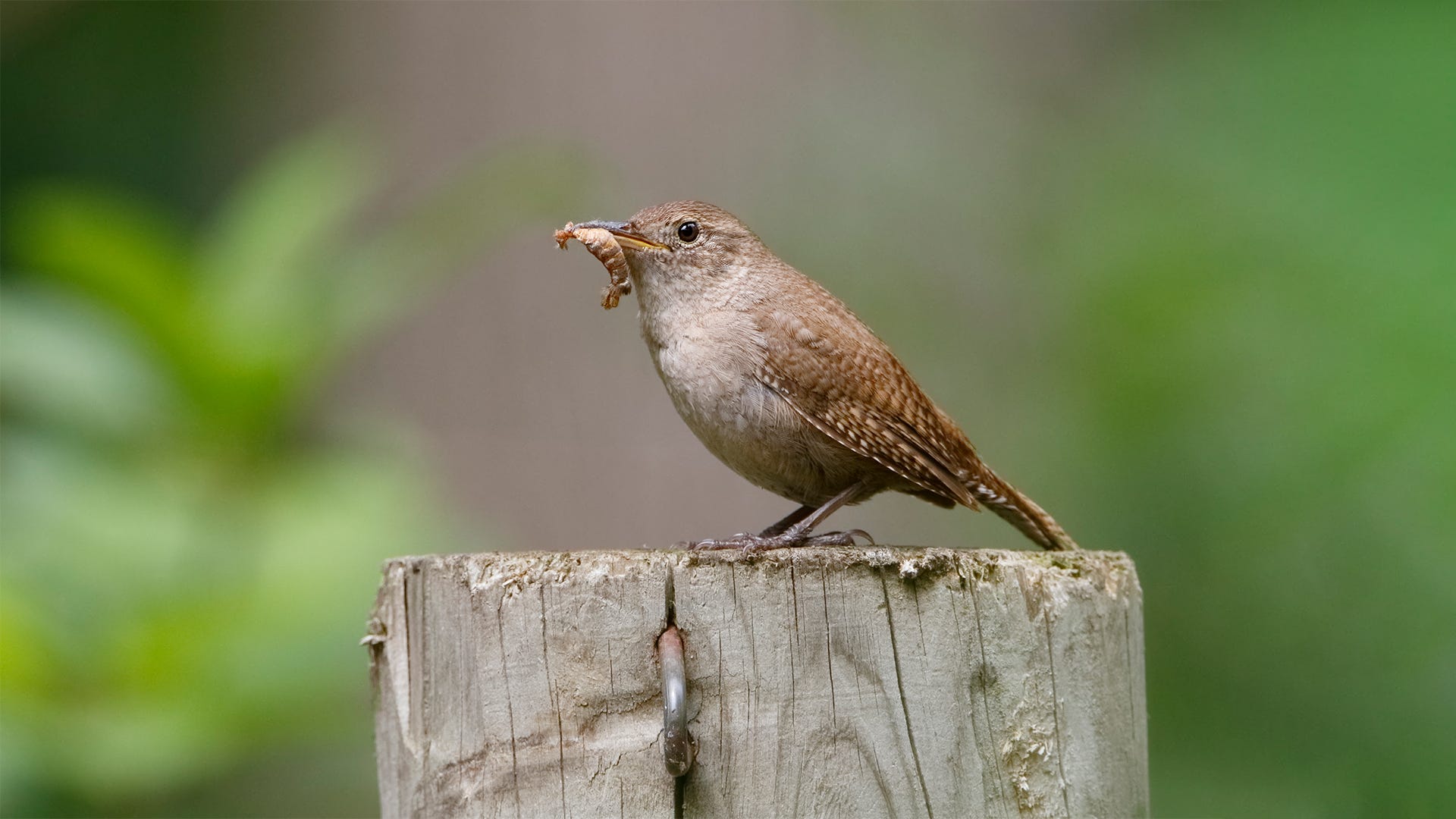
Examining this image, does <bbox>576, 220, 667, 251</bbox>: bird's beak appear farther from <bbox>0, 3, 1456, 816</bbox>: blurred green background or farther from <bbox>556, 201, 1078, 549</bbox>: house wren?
<bbox>0, 3, 1456, 816</bbox>: blurred green background

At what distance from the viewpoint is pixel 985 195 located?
21.1ft

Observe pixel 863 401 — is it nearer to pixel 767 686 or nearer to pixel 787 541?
pixel 787 541

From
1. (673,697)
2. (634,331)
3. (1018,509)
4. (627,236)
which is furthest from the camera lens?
(634,331)

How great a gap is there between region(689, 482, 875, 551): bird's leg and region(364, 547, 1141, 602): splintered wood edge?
5.2 inches

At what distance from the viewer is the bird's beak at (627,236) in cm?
345

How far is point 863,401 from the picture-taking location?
10.0ft

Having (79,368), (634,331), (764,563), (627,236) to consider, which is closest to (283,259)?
(79,368)

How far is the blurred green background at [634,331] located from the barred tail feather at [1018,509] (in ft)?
5.28

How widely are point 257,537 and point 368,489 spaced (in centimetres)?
38

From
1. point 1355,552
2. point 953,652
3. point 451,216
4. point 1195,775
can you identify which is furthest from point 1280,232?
point 953,652

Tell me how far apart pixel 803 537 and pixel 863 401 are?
1.25ft

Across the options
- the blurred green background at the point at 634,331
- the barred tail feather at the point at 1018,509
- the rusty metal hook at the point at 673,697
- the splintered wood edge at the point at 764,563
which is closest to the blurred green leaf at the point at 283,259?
the blurred green background at the point at 634,331

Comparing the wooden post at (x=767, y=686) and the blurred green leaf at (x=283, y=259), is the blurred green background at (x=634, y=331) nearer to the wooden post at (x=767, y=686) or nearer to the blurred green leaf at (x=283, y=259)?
the blurred green leaf at (x=283, y=259)

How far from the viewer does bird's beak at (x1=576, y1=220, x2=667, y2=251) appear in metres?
3.45
